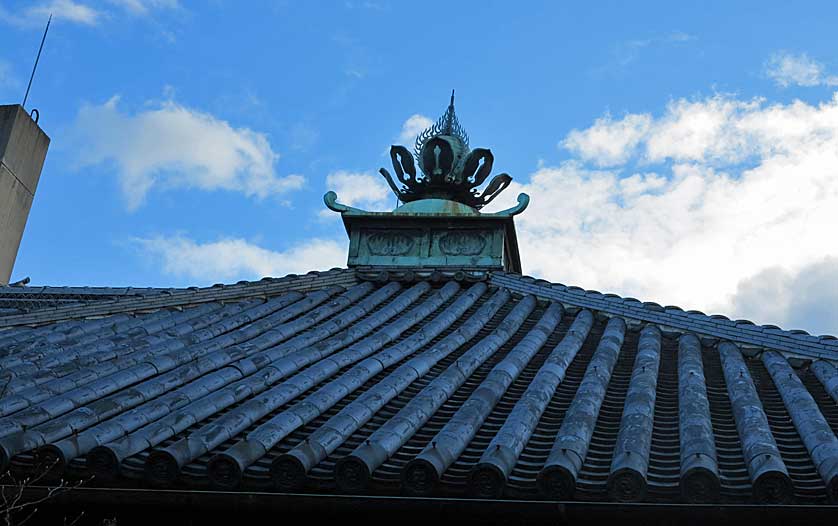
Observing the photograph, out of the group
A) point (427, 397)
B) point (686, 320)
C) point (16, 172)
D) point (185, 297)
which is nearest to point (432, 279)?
point (185, 297)

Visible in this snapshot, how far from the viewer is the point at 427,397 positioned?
300 inches

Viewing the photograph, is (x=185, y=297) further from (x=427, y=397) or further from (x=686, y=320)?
(x=686, y=320)

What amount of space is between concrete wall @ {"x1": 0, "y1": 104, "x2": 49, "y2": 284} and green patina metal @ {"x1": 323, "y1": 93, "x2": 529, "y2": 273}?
5.12 metres

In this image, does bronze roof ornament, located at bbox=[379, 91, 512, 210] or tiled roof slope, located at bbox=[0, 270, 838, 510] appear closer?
tiled roof slope, located at bbox=[0, 270, 838, 510]

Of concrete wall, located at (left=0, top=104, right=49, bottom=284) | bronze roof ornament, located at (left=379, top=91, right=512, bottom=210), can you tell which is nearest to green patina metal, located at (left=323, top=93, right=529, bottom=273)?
bronze roof ornament, located at (left=379, top=91, right=512, bottom=210)

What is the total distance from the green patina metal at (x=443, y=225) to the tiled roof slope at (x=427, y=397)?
3.85 ft

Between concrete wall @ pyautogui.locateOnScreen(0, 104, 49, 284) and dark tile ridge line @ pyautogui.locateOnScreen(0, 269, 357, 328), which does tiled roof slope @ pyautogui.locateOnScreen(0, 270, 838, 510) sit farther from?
concrete wall @ pyautogui.locateOnScreen(0, 104, 49, 284)

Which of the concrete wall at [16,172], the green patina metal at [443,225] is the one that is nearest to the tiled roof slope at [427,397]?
the green patina metal at [443,225]

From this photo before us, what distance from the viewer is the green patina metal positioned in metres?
13.4

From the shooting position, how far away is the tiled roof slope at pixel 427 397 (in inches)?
230

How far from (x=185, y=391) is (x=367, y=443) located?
7.52 feet

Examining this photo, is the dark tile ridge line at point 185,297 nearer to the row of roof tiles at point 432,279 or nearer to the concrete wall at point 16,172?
the row of roof tiles at point 432,279

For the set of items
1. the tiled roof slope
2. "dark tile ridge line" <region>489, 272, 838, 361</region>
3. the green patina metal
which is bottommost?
the tiled roof slope

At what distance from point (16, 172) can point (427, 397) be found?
33.4 feet
